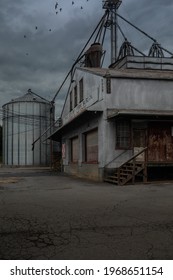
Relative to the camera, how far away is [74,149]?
1059 inches

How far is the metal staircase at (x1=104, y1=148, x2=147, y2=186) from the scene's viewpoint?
53.1ft

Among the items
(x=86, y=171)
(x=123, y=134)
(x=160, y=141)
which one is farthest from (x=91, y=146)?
(x=160, y=141)

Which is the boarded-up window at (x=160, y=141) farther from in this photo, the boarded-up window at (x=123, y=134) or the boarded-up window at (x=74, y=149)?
the boarded-up window at (x=74, y=149)

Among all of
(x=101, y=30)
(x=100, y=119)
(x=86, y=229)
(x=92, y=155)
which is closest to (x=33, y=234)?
(x=86, y=229)

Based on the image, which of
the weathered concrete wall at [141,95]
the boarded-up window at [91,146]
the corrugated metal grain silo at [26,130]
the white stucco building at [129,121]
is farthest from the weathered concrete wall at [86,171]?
the corrugated metal grain silo at [26,130]

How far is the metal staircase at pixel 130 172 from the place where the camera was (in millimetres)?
16188

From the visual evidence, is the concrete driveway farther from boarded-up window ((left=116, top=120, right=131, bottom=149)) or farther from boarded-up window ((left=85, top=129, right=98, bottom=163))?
boarded-up window ((left=85, top=129, right=98, bottom=163))

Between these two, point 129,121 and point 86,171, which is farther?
point 86,171

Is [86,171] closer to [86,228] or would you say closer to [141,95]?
[141,95]

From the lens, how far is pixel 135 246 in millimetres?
5715

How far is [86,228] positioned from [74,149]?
1992cm

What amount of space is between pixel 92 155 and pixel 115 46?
2116 cm

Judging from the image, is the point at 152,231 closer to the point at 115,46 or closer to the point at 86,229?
the point at 86,229

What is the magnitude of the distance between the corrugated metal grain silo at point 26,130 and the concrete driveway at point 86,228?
30440 mm
